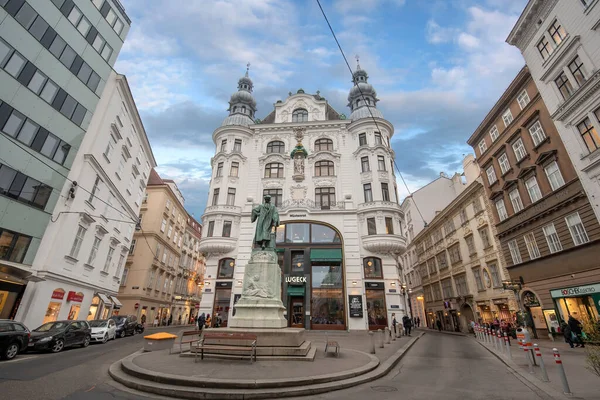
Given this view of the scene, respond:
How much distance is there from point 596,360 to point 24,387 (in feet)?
Answer: 39.7

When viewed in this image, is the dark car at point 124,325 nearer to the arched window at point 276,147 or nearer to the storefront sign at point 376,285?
the storefront sign at point 376,285

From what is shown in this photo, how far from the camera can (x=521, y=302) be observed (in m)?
21.1

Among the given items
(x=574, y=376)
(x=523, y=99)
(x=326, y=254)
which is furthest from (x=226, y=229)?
(x=523, y=99)

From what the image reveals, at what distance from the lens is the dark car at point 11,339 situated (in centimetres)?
1028

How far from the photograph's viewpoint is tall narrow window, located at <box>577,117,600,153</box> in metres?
15.6

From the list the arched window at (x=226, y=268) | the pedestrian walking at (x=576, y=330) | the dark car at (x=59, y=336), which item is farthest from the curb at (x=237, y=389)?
the arched window at (x=226, y=268)

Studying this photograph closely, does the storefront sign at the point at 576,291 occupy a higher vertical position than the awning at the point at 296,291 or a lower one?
lower

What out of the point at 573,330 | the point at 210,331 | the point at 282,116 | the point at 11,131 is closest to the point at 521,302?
the point at 573,330

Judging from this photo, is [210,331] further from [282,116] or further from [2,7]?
[282,116]

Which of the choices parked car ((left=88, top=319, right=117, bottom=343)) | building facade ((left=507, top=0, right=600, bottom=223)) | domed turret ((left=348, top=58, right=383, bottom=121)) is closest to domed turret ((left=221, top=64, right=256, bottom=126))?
domed turret ((left=348, top=58, right=383, bottom=121))

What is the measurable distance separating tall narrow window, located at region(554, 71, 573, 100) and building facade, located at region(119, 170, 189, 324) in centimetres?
4055

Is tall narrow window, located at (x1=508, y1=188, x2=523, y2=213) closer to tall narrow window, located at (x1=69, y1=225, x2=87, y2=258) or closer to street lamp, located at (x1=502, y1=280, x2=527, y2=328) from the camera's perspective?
street lamp, located at (x1=502, y1=280, x2=527, y2=328)

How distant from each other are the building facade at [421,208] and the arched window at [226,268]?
2721cm

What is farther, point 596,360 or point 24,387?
point 24,387
